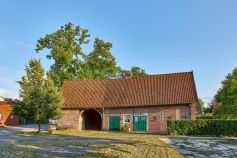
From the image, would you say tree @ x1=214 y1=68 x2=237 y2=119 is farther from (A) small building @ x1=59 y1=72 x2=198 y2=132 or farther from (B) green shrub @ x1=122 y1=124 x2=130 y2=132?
(B) green shrub @ x1=122 y1=124 x2=130 y2=132

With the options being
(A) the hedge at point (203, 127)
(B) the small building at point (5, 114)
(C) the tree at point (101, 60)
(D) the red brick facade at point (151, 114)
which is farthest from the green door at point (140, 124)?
(B) the small building at point (5, 114)

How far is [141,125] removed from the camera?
29594 mm

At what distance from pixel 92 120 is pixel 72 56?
1261 cm

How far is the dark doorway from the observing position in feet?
113

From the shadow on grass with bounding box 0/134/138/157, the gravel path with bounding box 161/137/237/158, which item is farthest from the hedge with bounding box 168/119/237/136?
the shadow on grass with bounding box 0/134/138/157

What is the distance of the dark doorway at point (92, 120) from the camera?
3456cm

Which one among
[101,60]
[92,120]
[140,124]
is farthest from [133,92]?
[101,60]

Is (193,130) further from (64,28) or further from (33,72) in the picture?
(64,28)

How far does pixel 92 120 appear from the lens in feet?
119

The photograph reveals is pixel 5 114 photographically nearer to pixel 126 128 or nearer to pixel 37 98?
pixel 37 98

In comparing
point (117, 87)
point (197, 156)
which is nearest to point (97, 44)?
point (117, 87)

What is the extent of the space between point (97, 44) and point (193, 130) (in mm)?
29357

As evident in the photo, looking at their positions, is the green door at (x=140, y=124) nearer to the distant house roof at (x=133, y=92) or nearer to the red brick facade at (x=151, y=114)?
the red brick facade at (x=151, y=114)

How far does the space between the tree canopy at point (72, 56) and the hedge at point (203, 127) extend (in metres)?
22.9
